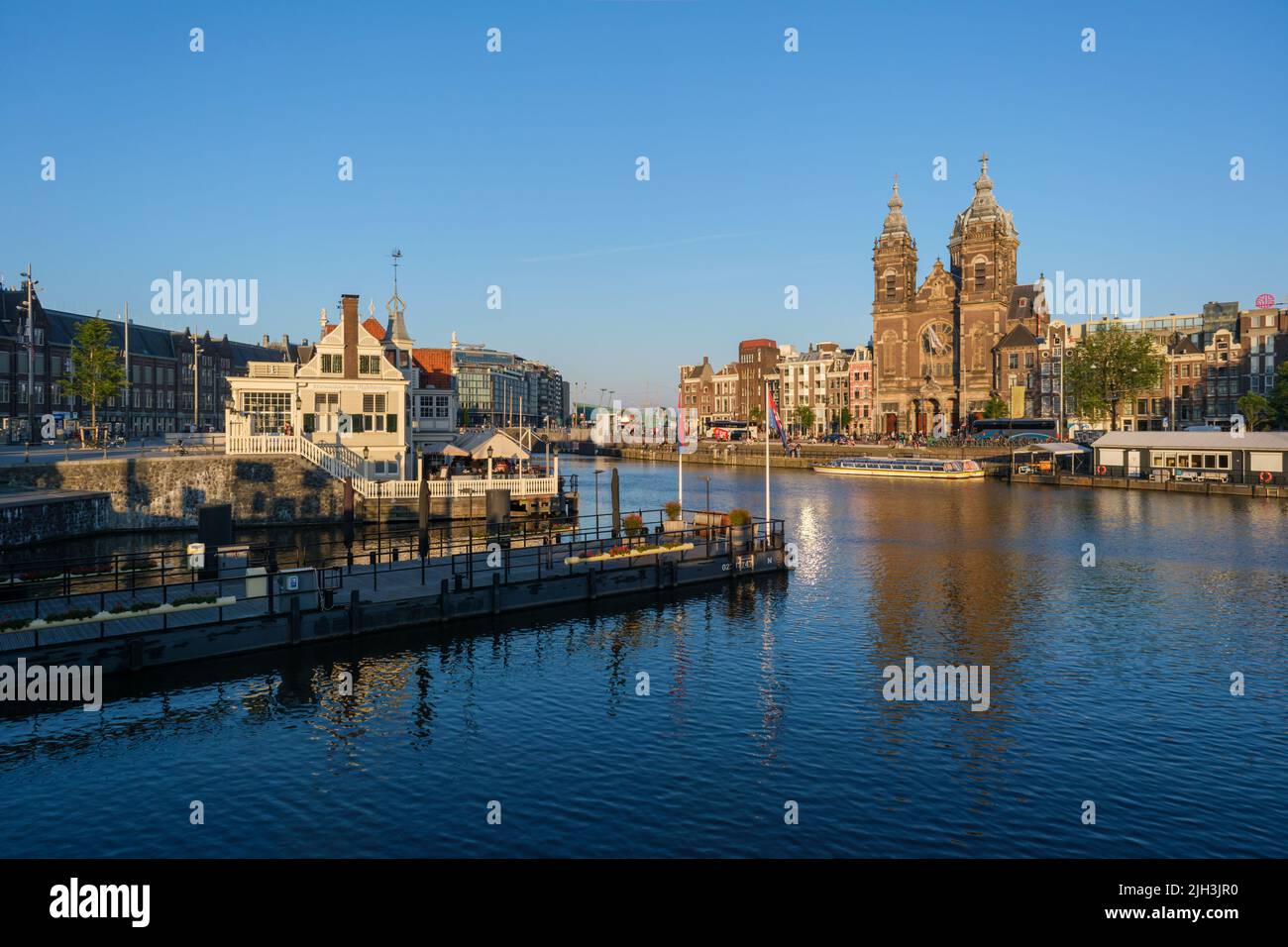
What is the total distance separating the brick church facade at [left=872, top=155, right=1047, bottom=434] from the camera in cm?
15000

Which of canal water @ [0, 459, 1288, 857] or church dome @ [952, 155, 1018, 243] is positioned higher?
church dome @ [952, 155, 1018, 243]

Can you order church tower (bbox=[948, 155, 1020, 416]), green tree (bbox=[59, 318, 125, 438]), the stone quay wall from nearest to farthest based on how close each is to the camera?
1. the stone quay wall
2. green tree (bbox=[59, 318, 125, 438])
3. church tower (bbox=[948, 155, 1020, 416])

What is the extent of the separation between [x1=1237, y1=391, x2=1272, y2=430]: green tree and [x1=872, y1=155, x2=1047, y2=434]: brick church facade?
36823 millimetres

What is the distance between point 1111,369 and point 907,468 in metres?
31.1

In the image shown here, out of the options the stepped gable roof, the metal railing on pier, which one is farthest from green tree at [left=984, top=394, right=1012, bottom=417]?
the metal railing on pier

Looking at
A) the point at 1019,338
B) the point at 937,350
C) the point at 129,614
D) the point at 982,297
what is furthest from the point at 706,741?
the point at 937,350

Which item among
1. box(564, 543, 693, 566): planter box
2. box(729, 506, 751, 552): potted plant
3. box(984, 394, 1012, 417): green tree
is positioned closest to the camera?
box(564, 543, 693, 566): planter box

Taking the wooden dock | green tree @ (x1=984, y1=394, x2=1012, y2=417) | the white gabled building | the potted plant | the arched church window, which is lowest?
the wooden dock

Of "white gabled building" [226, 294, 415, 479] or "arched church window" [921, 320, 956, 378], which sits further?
"arched church window" [921, 320, 956, 378]

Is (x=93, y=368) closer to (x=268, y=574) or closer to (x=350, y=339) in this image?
(x=350, y=339)

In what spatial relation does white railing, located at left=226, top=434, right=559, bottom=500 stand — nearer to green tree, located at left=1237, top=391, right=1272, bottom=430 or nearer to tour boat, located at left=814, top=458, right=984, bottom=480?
tour boat, located at left=814, top=458, right=984, bottom=480

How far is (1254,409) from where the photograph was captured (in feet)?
374

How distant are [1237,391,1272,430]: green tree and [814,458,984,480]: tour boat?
36036 millimetres

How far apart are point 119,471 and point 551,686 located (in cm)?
4228
